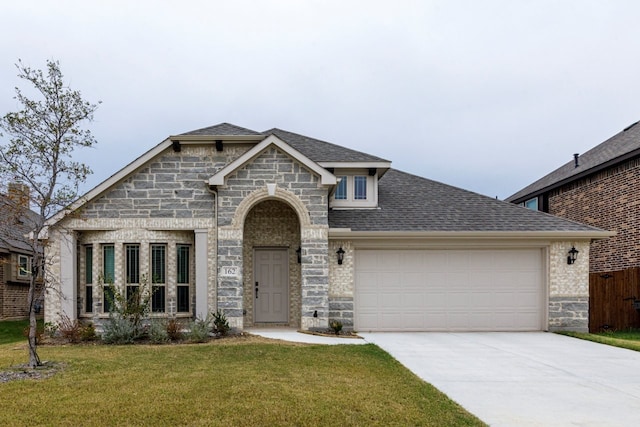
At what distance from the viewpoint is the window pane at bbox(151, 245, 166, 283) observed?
12.2 m

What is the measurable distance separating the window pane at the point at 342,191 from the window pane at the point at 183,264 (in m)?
4.56

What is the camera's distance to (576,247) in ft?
42.5

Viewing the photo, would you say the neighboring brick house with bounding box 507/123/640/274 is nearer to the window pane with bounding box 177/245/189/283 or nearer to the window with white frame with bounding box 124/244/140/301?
the window pane with bounding box 177/245/189/283

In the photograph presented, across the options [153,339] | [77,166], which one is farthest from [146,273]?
[77,166]

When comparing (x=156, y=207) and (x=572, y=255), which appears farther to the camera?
(x=572, y=255)

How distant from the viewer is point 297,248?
13.3 meters

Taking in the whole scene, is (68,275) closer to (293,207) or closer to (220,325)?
(220,325)

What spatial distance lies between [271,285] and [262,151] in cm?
386

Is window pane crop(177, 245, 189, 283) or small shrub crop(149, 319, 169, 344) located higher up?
window pane crop(177, 245, 189, 283)

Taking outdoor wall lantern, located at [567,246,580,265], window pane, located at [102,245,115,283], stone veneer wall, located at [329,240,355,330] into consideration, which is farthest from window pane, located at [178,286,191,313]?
outdoor wall lantern, located at [567,246,580,265]

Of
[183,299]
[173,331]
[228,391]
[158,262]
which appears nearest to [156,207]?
[158,262]

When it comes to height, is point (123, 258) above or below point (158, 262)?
above

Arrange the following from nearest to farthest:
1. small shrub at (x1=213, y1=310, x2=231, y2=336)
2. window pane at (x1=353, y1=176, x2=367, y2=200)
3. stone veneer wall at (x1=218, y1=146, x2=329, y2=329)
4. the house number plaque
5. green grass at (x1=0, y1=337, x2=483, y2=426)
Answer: green grass at (x1=0, y1=337, x2=483, y2=426) → small shrub at (x1=213, y1=310, x2=231, y2=336) → the house number plaque → stone veneer wall at (x1=218, y1=146, x2=329, y2=329) → window pane at (x1=353, y1=176, x2=367, y2=200)

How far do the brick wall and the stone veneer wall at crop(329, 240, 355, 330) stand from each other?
1002 centimetres
